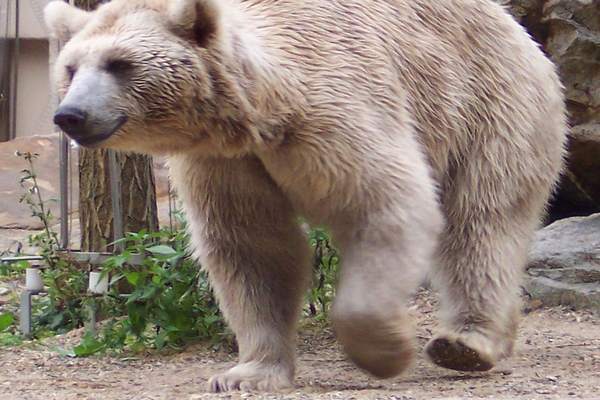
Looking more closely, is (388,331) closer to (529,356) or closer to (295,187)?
(295,187)

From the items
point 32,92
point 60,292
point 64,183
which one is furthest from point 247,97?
point 32,92

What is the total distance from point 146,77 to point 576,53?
3417mm

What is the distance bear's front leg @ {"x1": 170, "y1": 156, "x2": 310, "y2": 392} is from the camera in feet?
13.5

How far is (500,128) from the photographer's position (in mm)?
4609

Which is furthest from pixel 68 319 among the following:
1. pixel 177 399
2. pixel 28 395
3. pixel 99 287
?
pixel 177 399

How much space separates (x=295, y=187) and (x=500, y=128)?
1.05 metres

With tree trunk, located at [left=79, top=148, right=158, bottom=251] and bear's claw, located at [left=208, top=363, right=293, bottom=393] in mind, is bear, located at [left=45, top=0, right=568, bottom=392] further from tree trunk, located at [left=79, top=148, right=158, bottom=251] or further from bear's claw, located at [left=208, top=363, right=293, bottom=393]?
tree trunk, located at [left=79, top=148, right=158, bottom=251]

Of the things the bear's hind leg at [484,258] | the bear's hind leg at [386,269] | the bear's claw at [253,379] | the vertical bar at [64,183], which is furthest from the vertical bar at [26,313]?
the bear's hind leg at [386,269]

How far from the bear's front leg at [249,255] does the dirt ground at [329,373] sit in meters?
0.16

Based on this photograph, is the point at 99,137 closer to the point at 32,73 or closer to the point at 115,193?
the point at 115,193

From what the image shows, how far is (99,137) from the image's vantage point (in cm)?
363

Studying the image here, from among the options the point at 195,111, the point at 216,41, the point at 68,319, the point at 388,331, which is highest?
the point at 216,41

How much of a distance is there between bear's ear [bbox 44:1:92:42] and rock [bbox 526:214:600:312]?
9.91ft

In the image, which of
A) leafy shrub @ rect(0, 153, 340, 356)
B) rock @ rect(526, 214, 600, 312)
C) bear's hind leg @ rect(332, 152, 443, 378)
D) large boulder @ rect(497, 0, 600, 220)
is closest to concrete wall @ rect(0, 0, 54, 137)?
large boulder @ rect(497, 0, 600, 220)
